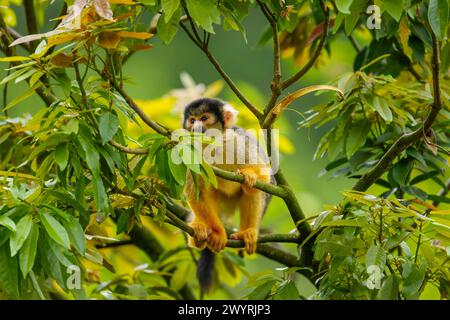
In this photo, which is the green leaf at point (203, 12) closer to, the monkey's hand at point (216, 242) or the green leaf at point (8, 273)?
the green leaf at point (8, 273)

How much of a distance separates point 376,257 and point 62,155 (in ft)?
3.85

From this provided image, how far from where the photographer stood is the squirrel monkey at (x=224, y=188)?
4.40 m

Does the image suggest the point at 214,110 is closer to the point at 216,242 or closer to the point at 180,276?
the point at 216,242

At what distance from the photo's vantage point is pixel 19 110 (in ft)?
35.9

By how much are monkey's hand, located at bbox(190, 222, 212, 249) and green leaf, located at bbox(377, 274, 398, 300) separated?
169cm

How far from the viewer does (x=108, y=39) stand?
2.84 metres

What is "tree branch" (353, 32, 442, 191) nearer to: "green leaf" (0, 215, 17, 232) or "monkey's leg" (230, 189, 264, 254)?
"monkey's leg" (230, 189, 264, 254)

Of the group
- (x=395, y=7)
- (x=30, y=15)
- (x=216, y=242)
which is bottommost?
(x=216, y=242)

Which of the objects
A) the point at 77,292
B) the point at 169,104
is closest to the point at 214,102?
the point at 169,104

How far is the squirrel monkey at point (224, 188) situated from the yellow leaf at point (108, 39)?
1.53m

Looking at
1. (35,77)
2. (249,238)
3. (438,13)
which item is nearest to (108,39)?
(35,77)

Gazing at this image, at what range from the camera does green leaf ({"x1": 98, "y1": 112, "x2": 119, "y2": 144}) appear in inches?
110

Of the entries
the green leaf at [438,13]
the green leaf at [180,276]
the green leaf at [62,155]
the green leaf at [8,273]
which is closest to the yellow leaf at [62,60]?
the green leaf at [62,155]
